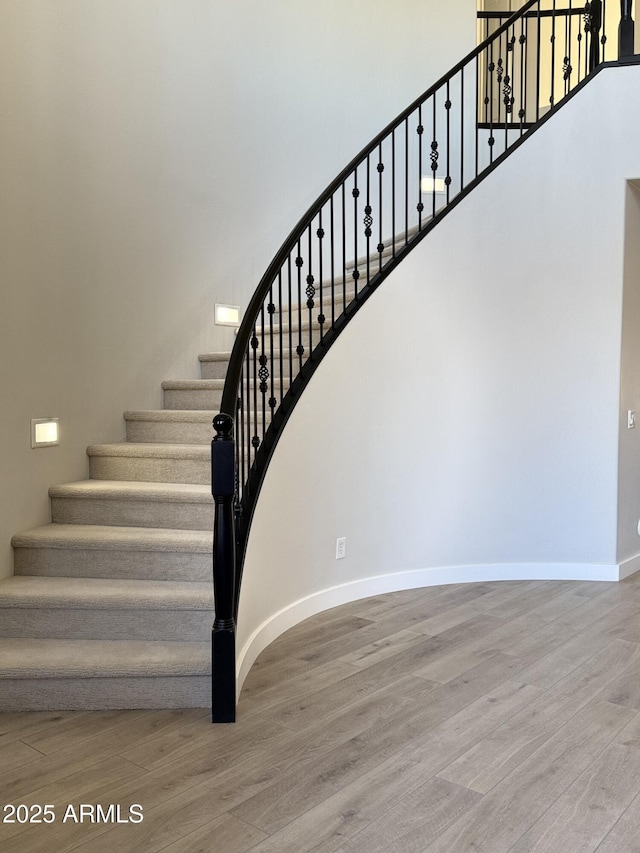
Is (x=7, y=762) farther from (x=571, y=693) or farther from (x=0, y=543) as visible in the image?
(x=571, y=693)

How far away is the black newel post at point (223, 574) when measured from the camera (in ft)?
9.20

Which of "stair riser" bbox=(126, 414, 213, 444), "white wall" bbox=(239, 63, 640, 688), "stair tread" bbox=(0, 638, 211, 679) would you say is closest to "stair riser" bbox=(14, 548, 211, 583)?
"stair tread" bbox=(0, 638, 211, 679)

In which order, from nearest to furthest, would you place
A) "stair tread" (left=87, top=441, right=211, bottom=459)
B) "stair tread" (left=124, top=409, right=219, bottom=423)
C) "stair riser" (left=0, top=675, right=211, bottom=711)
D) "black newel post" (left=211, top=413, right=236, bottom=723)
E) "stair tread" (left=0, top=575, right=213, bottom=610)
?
"black newel post" (left=211, top=413, right=236, bottom=723)
"stair riser" (left=0, top=675, right=211, bottom=711)
"stair tread" (left=0, top=575, right=213, bottom=610)
"stair tread" (left=87, top=441, right=211, bottom=459)
"stair tread" (left=124, top=409, right=219, bottom=423)

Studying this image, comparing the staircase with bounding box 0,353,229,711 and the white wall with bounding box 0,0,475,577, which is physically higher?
the white wall with bounding box 0,0,475,577

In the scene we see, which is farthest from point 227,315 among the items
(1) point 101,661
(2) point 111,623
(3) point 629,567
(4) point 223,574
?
(3) point 629,567

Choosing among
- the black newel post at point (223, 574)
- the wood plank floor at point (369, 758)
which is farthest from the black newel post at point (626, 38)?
the black newel post at point (223, 574)

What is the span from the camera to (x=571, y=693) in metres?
3.12

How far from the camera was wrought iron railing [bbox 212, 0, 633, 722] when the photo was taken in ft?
9.36

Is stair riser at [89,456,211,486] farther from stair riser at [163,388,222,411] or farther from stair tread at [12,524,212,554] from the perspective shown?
stair riser at [163,388,222,411]

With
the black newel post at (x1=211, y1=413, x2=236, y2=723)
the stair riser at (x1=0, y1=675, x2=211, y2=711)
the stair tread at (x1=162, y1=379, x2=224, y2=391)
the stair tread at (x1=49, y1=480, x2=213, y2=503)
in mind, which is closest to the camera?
the black newel post at (x1=211, y1=413, x2=236, y2=723)

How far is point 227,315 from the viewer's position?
521cm

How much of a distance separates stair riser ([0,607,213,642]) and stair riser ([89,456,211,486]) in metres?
0.94

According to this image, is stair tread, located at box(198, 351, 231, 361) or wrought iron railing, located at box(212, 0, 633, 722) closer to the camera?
wrought iron railing, located at box(212, 0, 633, 722)

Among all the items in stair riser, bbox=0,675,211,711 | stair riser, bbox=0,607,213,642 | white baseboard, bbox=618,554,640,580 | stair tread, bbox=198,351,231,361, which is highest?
stair tread, bbox=198,351,231,361
